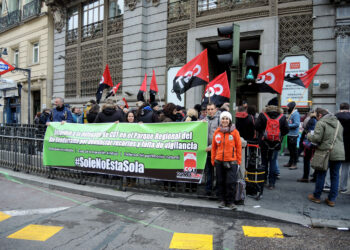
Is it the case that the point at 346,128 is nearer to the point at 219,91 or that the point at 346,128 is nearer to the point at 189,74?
the point at 219,91

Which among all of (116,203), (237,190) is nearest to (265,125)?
(237,190)

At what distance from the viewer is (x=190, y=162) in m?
5.29

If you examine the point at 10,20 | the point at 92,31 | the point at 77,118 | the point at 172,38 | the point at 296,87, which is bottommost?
the point at 77,118

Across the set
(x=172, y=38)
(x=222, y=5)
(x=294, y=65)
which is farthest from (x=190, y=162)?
(x=172, y=38)

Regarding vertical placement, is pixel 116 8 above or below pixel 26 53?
above

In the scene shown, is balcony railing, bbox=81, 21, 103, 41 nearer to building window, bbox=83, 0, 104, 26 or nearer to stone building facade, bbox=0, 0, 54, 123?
building window, bbox=83, 0, 104, 26

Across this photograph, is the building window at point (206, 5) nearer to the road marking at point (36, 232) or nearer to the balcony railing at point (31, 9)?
the road marking at point (36, 232)

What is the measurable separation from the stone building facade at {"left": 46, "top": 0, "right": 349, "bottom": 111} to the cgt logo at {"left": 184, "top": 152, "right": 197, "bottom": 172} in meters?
7.27

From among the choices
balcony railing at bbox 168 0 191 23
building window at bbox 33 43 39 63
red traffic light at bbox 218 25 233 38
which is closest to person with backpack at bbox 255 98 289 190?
red traffic light at bbox 218 25 233 38

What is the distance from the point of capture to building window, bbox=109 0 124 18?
16203mm

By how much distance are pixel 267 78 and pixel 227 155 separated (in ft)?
8.84

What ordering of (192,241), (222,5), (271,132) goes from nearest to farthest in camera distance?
(192,241)
(271,132)
(222,5)

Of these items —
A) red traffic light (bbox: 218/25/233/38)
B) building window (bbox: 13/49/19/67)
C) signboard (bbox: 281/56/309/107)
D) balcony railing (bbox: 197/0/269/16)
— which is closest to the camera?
red traffic light (bbox: 218/25/233/38)

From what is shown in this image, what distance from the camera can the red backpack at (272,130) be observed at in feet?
19.7
